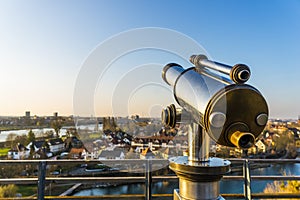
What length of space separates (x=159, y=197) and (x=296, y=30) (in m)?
3.47

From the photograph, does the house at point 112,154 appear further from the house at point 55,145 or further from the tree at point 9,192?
the tree at point 9,192

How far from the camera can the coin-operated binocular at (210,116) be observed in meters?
0.67

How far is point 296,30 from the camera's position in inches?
155

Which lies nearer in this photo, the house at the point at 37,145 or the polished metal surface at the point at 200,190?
the polished metal surface at the point at 200,190

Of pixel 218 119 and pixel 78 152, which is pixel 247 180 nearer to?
pixel 78 152

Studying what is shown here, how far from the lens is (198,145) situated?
855 millimetres

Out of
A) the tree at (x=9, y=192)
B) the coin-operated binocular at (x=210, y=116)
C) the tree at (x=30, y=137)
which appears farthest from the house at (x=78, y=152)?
the tree at (x=30, y=137)

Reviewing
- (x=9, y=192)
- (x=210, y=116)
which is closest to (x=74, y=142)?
(x=210, y=116)

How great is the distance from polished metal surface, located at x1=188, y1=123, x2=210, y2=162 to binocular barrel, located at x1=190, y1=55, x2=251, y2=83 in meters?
0.21

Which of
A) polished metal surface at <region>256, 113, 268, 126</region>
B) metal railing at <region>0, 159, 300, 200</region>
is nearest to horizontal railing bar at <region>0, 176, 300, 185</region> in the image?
metal railing at <region>0, 159, 300, 200</region>

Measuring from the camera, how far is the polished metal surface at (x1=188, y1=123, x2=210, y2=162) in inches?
33.2

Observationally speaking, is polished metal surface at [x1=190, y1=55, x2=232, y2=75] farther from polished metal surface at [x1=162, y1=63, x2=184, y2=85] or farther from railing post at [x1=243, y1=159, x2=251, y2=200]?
railing post at [x1=243, y1=159, x2=251, y2=200]

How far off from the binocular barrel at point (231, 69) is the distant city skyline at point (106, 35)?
0.49 ft

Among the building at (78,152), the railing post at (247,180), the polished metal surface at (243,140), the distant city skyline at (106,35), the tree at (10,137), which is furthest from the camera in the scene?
the tree at (10,137)
